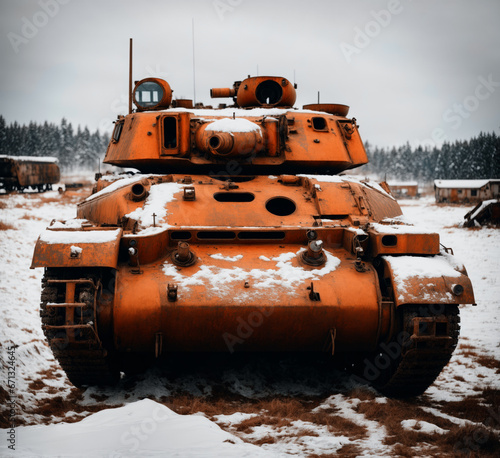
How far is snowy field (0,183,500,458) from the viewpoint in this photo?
5.00 metres

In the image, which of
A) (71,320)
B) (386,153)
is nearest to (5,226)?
(71,320)

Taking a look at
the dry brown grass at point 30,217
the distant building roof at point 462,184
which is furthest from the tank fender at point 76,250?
the distant building roof at point 462,184

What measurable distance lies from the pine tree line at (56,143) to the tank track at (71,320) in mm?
82118

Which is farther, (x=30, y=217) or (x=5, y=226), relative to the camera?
(x=30, y=217)

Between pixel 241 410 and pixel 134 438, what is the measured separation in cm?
160

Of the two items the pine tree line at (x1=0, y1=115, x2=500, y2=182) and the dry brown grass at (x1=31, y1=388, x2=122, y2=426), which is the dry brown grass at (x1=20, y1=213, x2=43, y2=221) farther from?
the pine tree line at (x1=0, y1=115, x2=500, y2=182)

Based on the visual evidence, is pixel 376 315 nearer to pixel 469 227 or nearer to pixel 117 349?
pixel 117 349

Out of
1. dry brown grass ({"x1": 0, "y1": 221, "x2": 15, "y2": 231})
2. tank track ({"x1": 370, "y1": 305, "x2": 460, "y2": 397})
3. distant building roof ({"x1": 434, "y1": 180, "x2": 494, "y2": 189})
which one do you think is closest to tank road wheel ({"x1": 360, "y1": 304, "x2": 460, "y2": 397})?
tank track ({"x1": 370, "y1": 305, "x2": 460, "y2": 397})

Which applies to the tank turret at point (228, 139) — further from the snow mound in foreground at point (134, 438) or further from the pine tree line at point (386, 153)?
the pine tree line at point (386, 153)

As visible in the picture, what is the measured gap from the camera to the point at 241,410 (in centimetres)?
629

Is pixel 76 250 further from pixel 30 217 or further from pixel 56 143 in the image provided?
pixel 56 143

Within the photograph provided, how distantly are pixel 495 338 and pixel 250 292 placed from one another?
573 centimetres

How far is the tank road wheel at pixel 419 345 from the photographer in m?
6.14

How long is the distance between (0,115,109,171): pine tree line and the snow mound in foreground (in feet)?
273
